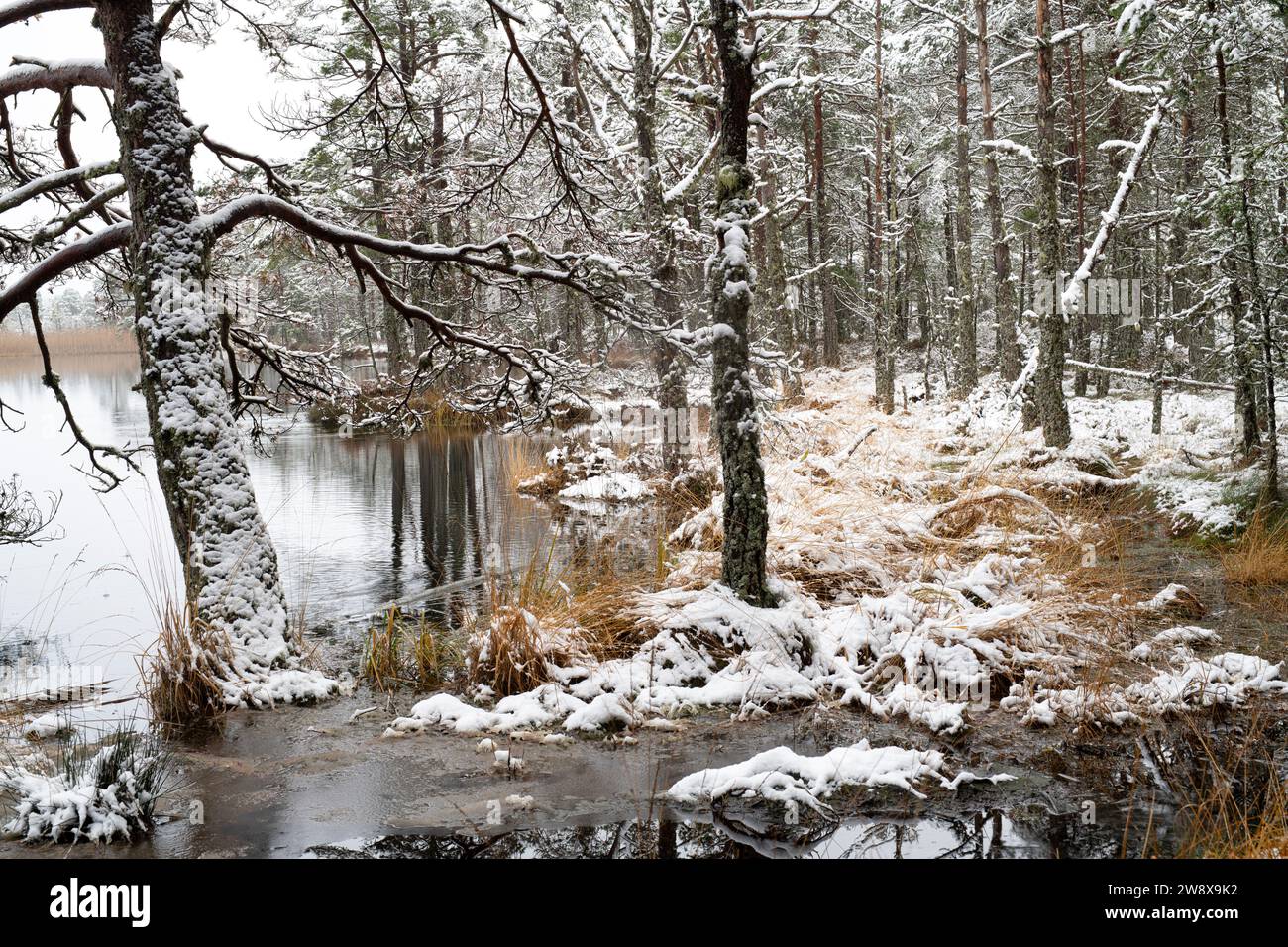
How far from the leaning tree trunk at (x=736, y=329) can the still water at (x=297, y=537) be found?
188 cm

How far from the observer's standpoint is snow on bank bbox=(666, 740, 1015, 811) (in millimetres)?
4104

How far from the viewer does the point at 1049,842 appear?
3711 mm

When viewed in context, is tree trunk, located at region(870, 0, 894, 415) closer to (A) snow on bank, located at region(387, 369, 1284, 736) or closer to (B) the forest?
(B) the forest

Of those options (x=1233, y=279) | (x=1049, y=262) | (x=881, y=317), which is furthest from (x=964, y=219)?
(x=1233, y=279)

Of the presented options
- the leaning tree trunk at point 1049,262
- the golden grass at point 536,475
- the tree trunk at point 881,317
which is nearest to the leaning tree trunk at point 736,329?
the leaning tree trunk at point 1049,262

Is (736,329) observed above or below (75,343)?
below

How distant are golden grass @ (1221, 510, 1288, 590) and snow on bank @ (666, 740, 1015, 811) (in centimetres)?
461

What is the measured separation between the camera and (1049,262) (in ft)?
39.3

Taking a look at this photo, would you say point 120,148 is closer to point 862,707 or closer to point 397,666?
point 397,666

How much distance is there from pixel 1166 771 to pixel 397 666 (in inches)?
191

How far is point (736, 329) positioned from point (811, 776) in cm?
305

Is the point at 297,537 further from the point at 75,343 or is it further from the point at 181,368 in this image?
the point at 75,343

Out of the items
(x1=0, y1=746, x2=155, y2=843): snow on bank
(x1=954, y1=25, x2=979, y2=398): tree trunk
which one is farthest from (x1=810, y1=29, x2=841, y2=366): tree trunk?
(x1=0, y1=746, x2=155, y2=843): snow on bank

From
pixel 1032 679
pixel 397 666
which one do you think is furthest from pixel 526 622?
pixel 1032 679
